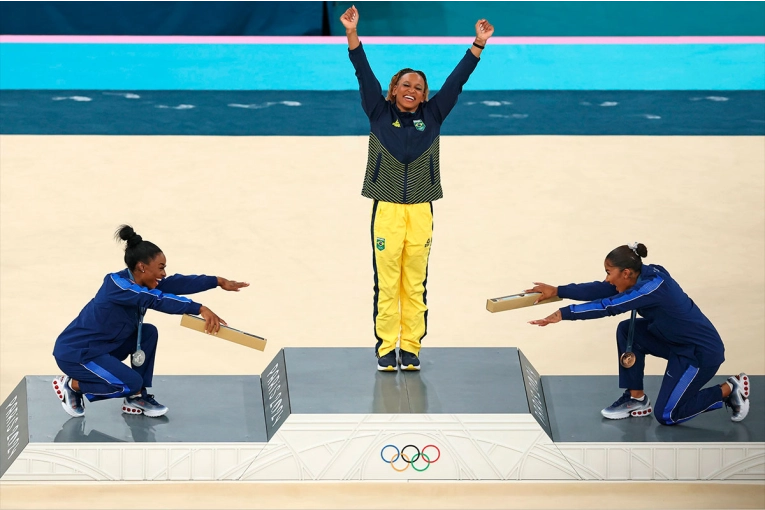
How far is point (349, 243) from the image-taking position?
9.78 m

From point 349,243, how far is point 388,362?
3252 mm

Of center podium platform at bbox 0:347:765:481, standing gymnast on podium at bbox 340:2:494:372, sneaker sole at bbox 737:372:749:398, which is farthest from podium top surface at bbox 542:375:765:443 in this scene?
standing gymnast on podium at bbox 340:2:494:372

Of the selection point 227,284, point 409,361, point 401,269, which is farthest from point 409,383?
point 227,284

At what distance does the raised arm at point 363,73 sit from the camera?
6.12 m

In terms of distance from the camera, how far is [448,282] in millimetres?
9031

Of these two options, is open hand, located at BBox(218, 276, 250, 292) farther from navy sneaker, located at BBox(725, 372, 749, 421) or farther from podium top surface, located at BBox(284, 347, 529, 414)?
navy sneaker, located at BBox(725, 372, 749, 421)

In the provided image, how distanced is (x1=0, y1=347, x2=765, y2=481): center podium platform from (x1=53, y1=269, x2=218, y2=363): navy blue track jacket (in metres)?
0.41

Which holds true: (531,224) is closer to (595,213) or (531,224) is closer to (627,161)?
(595,213)

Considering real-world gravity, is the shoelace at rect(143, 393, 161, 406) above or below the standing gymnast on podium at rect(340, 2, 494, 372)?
below

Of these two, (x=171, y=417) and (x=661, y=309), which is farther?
(x=171, y=417)

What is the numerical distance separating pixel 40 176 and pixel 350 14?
589cm

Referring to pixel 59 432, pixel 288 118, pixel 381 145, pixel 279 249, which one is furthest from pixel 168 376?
pixel 288 118

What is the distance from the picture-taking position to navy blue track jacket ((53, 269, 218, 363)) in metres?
6.02

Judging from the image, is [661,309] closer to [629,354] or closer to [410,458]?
[629,354]
